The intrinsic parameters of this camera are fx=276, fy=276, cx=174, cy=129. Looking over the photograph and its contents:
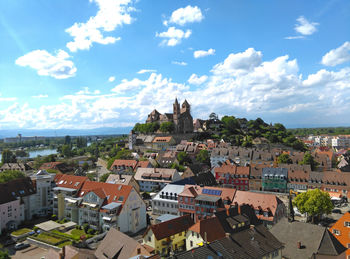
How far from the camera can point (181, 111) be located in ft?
540

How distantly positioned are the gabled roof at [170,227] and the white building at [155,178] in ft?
95.9

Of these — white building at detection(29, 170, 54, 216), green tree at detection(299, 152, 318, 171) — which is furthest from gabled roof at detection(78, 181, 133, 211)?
green tree at detection(299, 152, 318, 171)

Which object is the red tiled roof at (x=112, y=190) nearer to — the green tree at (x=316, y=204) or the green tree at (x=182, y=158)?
the green tree at (x=316, y=204)

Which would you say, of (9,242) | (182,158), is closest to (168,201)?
(9,242)

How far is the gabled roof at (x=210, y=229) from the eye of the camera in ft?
116

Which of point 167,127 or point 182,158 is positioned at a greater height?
point 167,127

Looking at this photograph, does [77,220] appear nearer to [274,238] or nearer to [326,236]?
[274,238]

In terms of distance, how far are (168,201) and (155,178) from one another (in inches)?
712

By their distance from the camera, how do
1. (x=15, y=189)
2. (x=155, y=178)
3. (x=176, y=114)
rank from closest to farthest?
(x=15, y=189)
(x=155, y=178)
(x=176, y=114)

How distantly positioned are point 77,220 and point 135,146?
88.0m

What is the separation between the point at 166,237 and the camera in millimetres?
37625

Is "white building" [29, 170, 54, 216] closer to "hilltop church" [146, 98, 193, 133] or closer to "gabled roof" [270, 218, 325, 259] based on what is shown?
"gabled roof" [270, 218, 325, 259]

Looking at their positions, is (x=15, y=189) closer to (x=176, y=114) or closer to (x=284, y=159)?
(x=284, y=159)

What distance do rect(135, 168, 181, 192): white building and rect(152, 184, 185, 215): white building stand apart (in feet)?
45.4
